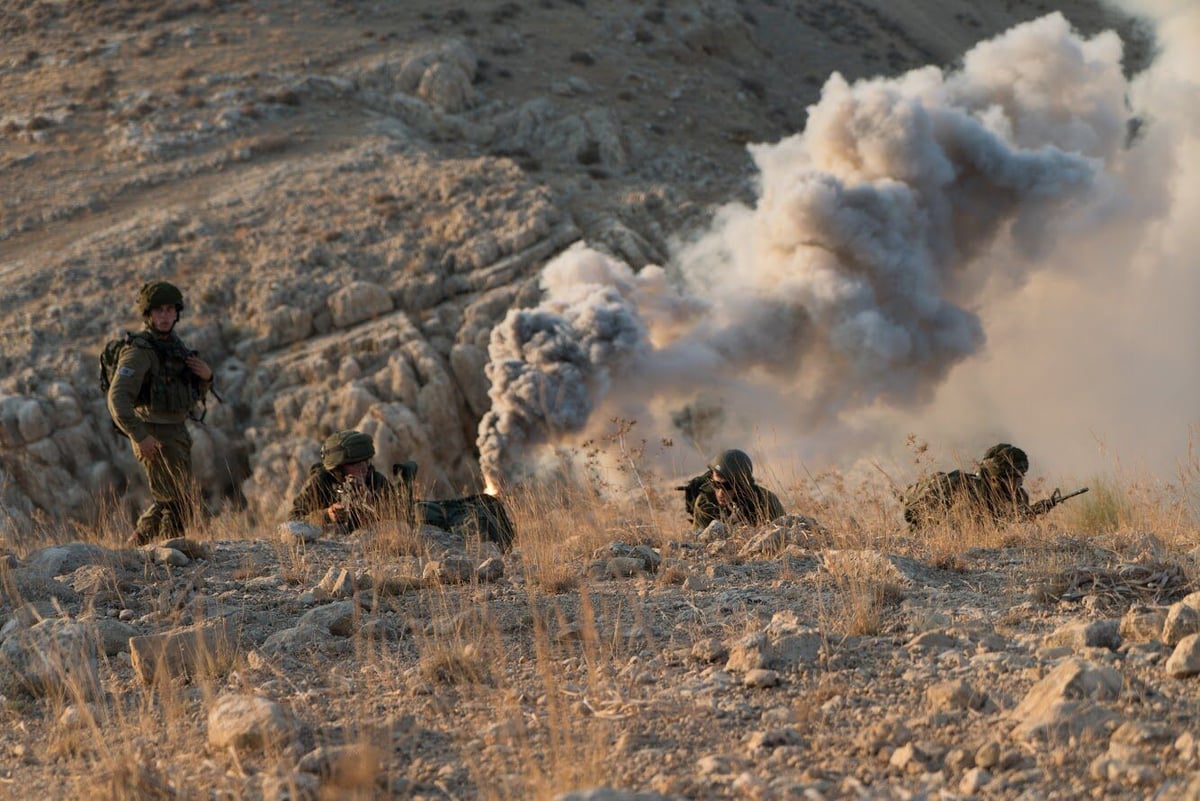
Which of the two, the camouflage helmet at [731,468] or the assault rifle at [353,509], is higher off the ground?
the assault rifle at [353,509]

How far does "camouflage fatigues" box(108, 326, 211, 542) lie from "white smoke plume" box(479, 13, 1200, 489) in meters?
12.4

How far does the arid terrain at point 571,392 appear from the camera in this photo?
3375 millimetres

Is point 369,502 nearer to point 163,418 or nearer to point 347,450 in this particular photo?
point 347,450

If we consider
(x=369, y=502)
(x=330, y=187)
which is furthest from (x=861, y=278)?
(x=369, y=502)

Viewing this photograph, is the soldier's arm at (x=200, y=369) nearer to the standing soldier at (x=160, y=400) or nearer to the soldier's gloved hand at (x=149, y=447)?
the standing soldier at (x=160, y=400)

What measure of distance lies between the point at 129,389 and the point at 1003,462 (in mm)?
5802

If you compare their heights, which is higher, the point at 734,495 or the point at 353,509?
the point at 353,509

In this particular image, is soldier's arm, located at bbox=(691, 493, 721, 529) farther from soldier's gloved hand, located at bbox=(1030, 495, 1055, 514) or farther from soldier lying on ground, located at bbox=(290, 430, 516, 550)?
soldier's gloved hand, located at bbox=(1030, 495, 1055, 514)

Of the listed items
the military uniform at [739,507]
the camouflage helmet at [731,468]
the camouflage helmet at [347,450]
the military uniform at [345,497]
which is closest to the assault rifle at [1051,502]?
the military uniform at [739,507]

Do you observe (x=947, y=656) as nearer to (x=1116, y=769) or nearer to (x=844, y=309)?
(x=1116, y=769)

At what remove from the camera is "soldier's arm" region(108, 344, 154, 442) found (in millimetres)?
7008

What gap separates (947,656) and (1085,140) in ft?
87.4

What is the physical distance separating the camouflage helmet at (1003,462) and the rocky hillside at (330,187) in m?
11.8

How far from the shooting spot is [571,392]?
67.8 ft
